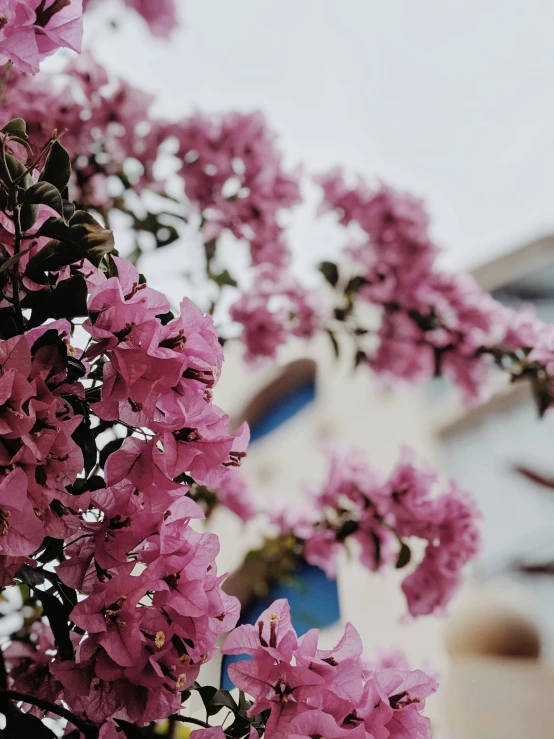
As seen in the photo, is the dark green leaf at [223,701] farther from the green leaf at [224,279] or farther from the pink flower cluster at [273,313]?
the pink flower cluster at [273,313]

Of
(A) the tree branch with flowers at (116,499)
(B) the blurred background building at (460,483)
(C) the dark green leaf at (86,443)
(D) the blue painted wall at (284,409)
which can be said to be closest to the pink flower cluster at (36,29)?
(A) the tree branch with flowers at (116,499)

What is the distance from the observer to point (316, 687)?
435mm

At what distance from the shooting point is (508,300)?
10.5 feet

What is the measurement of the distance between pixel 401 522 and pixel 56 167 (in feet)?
2.37

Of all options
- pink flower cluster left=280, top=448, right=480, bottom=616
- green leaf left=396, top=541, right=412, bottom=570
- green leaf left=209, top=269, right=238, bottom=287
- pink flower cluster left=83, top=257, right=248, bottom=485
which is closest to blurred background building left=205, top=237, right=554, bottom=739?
pink flower cluster left=280, top=448, right=480, bottom=616

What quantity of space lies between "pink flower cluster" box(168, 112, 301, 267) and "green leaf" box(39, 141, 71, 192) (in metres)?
0.62

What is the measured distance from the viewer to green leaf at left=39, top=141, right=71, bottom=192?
471 mm

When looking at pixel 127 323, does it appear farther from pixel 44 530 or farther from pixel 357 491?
pixel 357 491

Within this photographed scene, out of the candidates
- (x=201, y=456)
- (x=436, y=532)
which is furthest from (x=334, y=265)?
(x=201, y=456)

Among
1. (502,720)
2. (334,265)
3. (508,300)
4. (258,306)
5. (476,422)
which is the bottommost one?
(502,720)

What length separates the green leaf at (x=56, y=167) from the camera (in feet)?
1.55

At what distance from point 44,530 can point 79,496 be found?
0.12ft

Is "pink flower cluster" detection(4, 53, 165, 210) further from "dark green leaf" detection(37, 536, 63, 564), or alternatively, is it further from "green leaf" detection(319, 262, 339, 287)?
"dark green leaf" detection(37, 536, 63, 564)

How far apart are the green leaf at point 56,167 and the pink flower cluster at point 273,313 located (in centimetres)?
77
